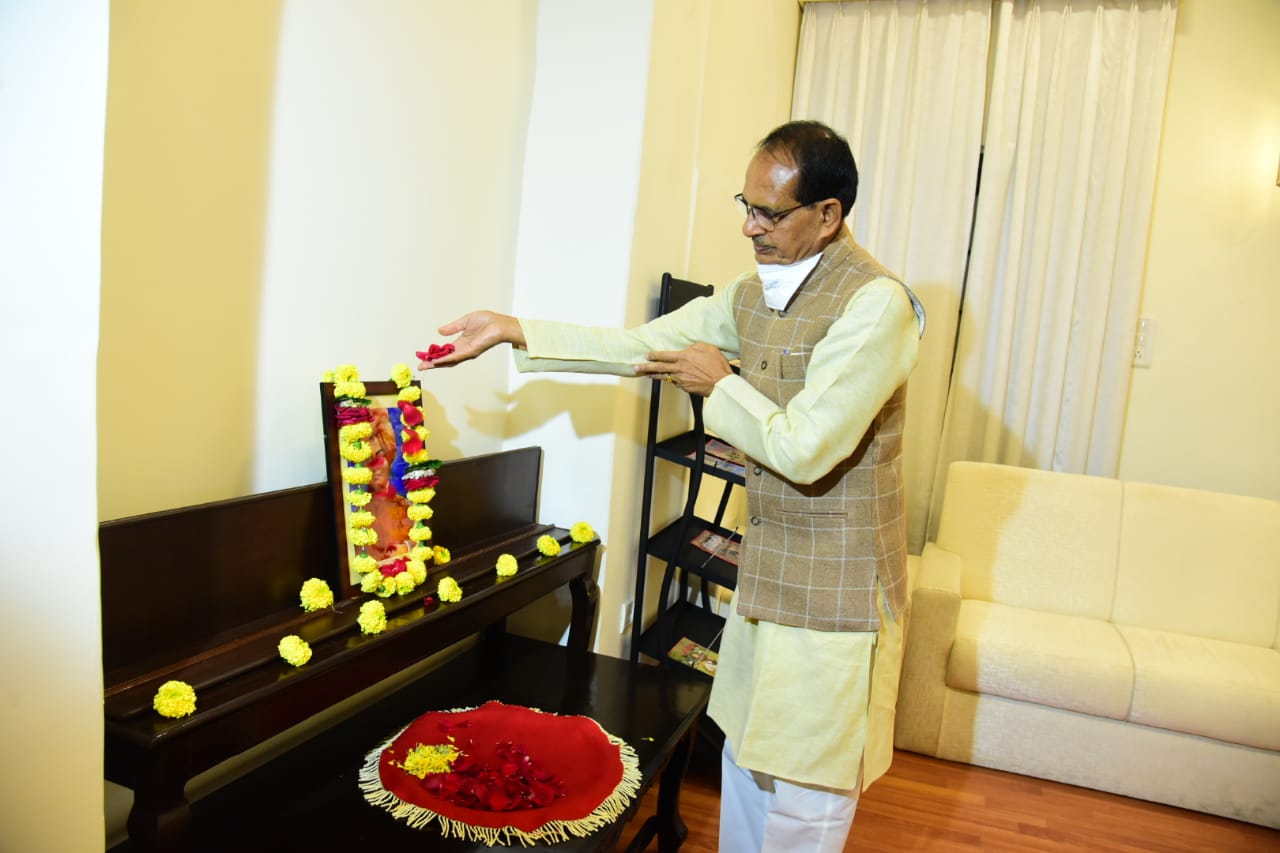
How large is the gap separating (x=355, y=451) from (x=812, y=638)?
89cm

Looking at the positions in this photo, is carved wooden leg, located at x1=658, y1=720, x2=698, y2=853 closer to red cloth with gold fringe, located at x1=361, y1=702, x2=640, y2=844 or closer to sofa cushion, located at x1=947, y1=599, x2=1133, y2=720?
red cloth with gold fringe, located at x1=361, y1=702, x2=640, y2=844

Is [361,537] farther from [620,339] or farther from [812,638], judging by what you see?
[812,638]

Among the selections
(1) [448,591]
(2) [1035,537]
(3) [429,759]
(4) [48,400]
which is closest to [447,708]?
(3) [429,759]

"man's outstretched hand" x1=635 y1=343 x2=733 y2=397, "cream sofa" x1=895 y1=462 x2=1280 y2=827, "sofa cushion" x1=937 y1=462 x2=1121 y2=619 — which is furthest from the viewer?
"sofa cushion" x1=937 y1=462 x2=1121 y2=619

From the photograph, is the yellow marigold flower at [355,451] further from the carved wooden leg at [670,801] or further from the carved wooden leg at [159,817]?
the carved wooden leg at [670,801]

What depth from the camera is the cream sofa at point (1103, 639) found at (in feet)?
8.09

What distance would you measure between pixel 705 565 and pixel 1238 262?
2.77 meters

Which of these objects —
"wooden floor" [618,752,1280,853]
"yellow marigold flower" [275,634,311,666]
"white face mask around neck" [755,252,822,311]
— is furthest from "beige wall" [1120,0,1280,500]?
"yellow marigold flower" [275,634,311,666]

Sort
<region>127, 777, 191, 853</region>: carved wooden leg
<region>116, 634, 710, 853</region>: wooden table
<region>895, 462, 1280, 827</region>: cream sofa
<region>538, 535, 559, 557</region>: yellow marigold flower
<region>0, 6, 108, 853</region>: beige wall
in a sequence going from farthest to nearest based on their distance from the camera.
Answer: <region>895, 462, 1280, 827</region>: cream sofa → <region>538, 535, 559, 557</region>: yellow marigold flower → <region>116, 634, 710, 853</region>: wooden table → <region>127, 777, 191, 853</region>: carved wooden leg → <region>0, 6, 108, 853</region>: beige wall

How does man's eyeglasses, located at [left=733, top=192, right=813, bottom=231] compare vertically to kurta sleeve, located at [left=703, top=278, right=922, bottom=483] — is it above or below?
above

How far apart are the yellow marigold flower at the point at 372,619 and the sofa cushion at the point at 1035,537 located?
2.30 m

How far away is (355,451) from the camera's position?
4.97 feet

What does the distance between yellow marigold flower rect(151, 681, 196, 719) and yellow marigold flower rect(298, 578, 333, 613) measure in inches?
14.0

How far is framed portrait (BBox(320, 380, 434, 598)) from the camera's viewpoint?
1506 millimetres
